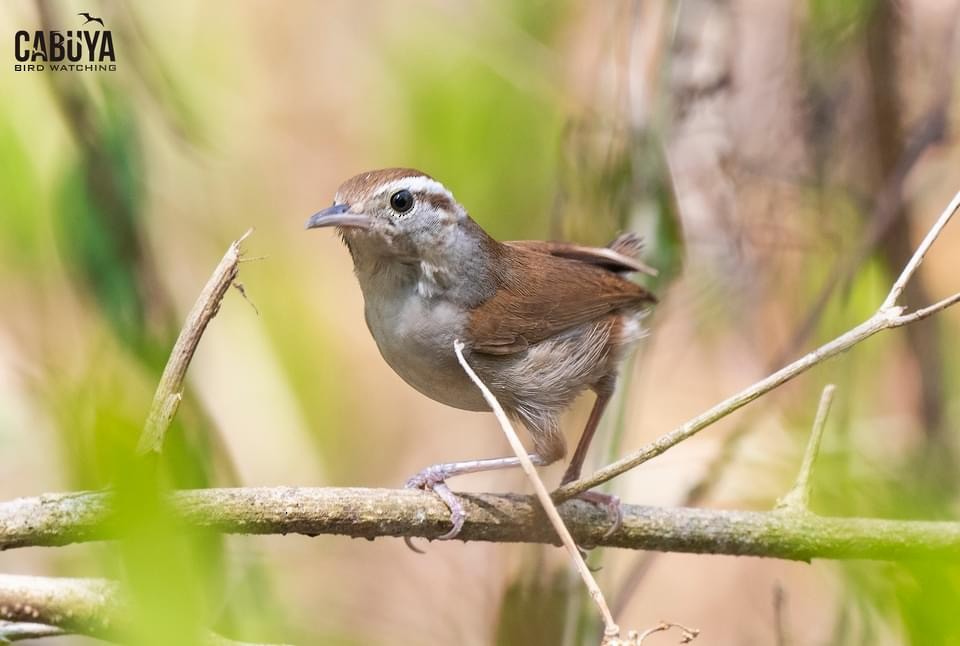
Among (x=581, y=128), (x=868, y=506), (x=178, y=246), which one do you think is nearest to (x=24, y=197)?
(x=178, y=246)

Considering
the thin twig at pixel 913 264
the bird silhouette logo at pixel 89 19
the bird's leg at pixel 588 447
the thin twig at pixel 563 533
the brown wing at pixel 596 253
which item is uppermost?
the bird silhouette logo at pixel 89 19

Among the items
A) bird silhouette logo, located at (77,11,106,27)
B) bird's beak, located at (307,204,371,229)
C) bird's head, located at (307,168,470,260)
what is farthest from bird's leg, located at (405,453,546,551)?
bird silhouette logo, located at (77,11,106,27)

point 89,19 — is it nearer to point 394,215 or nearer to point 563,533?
point 394,215

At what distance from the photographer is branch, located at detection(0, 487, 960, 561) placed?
2.10 meters

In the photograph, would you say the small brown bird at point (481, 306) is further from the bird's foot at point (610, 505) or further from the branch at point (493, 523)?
the branch at point (493, 523)

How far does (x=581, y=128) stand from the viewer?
4609 millimetres

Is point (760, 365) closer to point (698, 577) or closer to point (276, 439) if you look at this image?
point (698, 577)

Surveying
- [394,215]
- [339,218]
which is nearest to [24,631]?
[339,218]

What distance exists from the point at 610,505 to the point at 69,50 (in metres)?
2.78

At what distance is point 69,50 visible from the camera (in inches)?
158

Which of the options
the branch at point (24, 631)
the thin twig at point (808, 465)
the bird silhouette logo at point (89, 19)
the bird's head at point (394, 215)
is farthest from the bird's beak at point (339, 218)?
the bird silhouette logo at point (89, 19)

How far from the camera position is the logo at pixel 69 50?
3.88m

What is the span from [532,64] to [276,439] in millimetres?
2359

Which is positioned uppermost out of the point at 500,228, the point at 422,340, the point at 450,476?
the point at 500,228
